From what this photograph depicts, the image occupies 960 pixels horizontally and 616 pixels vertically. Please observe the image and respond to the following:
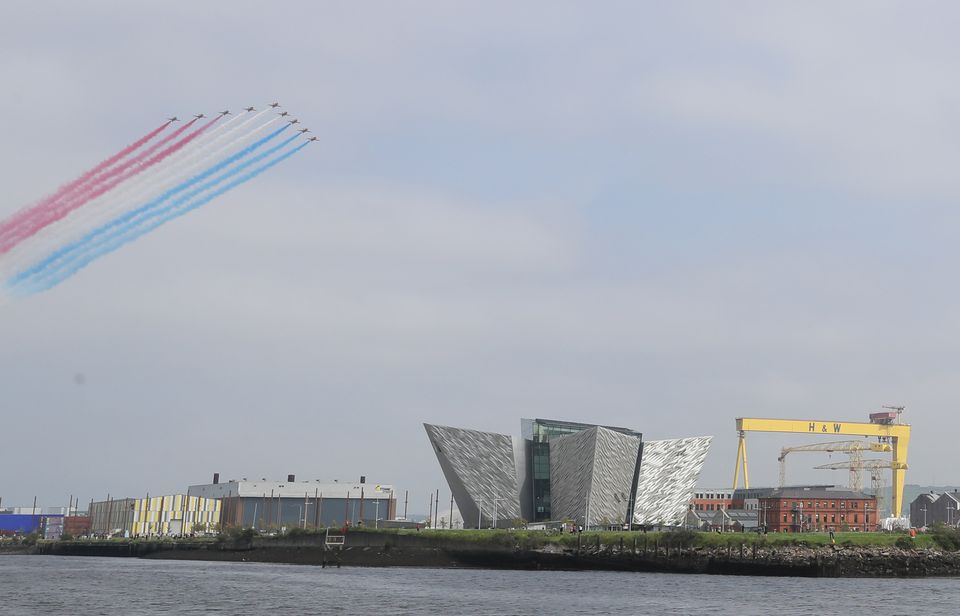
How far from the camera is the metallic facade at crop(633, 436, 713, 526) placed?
14475 cm

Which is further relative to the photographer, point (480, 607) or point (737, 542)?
point (737, 542)

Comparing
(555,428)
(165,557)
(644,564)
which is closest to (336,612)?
(644,564)

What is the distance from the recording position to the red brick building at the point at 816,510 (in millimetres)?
167375

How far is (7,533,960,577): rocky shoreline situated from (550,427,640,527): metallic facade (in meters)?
26.1

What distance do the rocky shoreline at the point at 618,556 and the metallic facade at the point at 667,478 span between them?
36.1 m

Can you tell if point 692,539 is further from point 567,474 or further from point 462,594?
point 567,474

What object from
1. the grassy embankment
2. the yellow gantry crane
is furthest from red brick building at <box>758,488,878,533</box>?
the grassy embankment

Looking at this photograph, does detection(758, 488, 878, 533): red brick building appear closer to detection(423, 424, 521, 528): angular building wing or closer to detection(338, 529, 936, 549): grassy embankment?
detection(423, 424, 521, 528): angular building wing

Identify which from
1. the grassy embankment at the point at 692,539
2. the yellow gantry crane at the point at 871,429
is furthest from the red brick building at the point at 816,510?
the grassy embankment at the point at 692,539

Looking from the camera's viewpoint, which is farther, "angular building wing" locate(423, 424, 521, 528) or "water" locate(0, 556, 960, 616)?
"angular building wing" locate(423, 424, 521, 528)

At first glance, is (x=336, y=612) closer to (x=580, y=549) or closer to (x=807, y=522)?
(x=580, y=549)

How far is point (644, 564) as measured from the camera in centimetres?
10369

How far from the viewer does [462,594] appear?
2972 inches

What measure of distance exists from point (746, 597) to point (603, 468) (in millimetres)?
66290
